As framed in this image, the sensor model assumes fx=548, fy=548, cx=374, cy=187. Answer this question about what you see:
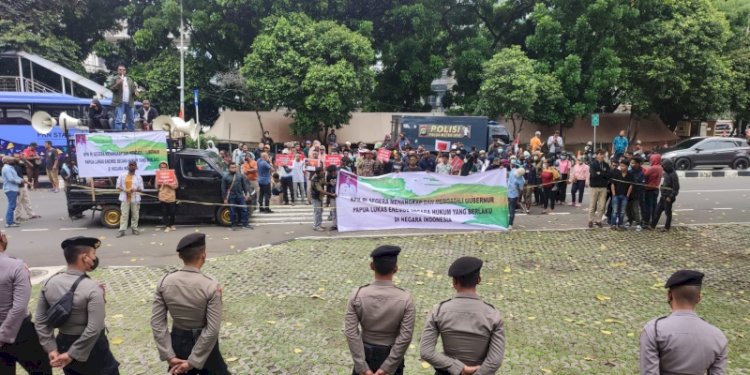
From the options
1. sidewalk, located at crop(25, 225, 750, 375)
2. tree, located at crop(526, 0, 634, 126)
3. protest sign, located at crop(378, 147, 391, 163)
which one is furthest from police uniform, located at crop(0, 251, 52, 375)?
tree, located at crop(526, 0, 634, 126)

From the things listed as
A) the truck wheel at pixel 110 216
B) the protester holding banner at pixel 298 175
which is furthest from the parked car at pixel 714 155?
the truck wheel at pixel 110 216

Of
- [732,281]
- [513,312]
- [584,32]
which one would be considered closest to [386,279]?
[513,312]

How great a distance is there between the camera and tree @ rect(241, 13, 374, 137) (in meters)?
28.2

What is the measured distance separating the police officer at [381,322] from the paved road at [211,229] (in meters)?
7.35

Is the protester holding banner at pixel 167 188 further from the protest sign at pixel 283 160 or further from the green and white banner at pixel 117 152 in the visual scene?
the protest sign at pixel 283 160

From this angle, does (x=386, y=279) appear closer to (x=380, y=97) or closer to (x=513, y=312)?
(x=513, y=312)

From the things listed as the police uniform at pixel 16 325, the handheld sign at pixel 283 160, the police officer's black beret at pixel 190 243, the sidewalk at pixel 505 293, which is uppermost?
the handheld sign at pixel 283 160

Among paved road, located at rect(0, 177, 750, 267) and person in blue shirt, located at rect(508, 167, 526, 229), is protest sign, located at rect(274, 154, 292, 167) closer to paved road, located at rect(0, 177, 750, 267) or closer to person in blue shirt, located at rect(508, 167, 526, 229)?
paved road, located at rect(0, 177, 750, 267)

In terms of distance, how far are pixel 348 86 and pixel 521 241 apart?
18.5 metres

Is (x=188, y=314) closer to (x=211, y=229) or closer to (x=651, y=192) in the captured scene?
(x=211, y=229)

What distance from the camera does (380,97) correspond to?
3509 cm

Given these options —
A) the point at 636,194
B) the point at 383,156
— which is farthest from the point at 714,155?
the point at 383,156

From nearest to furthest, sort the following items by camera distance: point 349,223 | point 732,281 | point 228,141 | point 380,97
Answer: point 732,281, point 349,223, point 228,141, point 380,97

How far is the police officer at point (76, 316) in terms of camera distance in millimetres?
4086
